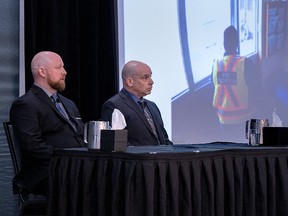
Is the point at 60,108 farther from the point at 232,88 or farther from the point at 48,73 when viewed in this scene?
the point at 232,88

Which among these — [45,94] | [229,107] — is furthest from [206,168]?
[229,107]

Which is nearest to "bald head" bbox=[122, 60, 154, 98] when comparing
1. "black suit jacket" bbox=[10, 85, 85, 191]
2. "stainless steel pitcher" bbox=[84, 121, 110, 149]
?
"black suit jacket" bbox=[10, 85, 85, 191]

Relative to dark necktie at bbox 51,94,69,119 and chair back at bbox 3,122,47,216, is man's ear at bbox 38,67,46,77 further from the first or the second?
chair back at bbox 3,122,47,216

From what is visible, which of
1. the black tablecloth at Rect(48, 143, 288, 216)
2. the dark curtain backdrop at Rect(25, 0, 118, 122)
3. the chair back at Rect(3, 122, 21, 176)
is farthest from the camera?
the dark curtain backdrop at Rect(25, 0, 118, 122)

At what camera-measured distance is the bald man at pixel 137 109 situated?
3744mm

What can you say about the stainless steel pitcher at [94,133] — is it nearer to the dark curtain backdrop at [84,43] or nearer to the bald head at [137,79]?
the bald head at [137,79]

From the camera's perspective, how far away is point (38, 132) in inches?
124

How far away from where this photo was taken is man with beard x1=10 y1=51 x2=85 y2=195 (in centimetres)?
307

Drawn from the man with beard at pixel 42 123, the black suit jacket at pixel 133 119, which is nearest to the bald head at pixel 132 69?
the black suit jacket at pixel 133 119

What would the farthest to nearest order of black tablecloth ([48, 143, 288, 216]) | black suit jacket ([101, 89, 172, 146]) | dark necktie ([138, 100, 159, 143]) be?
dark necktie ([138, 100, 159, 143])
black suit jacket ([101, 89, 172, 146])
black tablecloth ([48, 143, 288, 216])

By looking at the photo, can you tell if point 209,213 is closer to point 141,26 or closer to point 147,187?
point 147,187

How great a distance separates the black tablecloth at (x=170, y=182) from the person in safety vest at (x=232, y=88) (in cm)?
160

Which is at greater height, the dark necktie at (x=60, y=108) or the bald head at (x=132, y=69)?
the bald head at (x=132, y=69)

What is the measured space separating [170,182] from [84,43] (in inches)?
93.1
